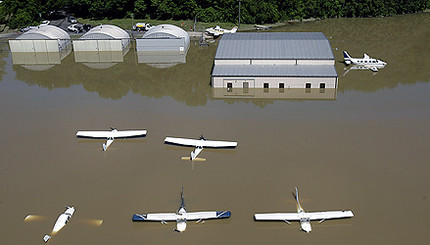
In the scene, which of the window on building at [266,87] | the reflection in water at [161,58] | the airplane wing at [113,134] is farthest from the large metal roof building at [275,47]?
the airplane wing at [113,134]

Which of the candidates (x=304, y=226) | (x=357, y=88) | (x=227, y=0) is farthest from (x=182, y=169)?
(x=227, y=0)

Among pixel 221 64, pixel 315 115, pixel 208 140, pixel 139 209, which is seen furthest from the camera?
pixel 221 64

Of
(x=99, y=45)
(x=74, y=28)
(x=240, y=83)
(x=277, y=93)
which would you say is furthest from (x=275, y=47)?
(x=74, y=28)

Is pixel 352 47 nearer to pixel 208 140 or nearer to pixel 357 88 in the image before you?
pixel 357 88

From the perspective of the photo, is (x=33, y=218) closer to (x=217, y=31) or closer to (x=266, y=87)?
(x=266, y=87)

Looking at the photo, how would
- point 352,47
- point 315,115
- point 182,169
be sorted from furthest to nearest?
point 352,47
point 315,115
point 182,169

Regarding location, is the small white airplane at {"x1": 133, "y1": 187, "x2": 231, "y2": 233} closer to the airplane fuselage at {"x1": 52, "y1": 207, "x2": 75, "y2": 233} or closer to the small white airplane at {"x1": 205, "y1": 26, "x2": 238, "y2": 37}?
the airplane fuselage at {"x1": 52, "y1": 207, "x2": 75, "y2": 233}

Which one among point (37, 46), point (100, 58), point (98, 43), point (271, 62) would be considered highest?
point (271, 62)
